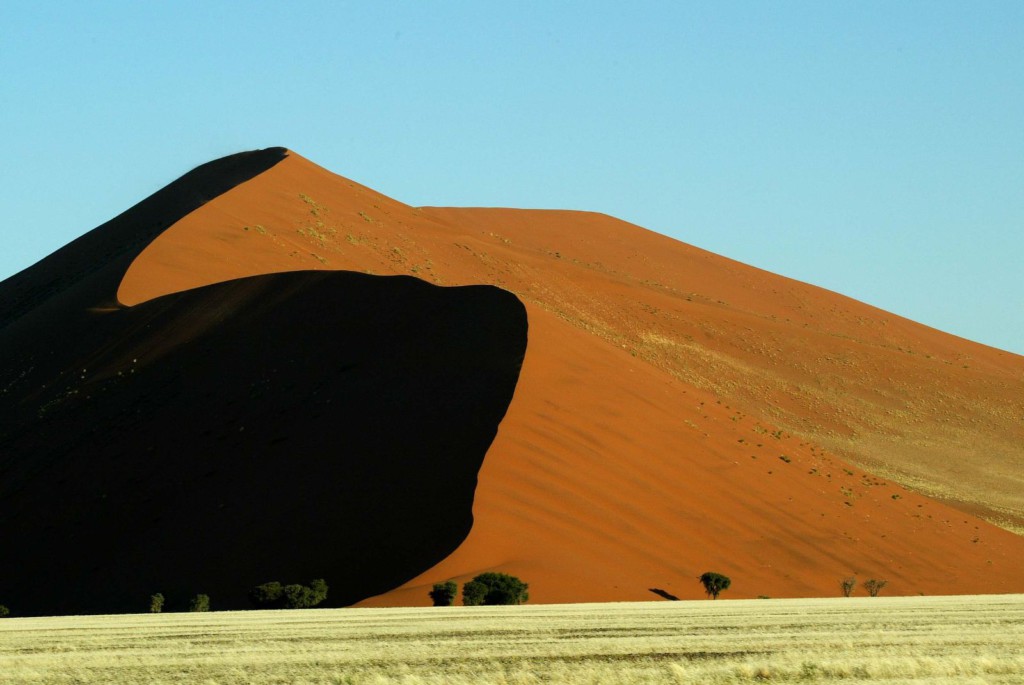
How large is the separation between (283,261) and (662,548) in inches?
1145

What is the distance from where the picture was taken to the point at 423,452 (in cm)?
3134

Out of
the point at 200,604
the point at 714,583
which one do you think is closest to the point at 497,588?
the point at 200,604

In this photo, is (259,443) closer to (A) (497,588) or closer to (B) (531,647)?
(A) (497,588)

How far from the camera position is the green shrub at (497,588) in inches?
979

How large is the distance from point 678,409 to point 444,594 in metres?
15.8

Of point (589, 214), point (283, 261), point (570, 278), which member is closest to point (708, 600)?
point (283, 261)

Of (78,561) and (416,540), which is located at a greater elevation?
(416,540)

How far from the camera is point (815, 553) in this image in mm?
34469

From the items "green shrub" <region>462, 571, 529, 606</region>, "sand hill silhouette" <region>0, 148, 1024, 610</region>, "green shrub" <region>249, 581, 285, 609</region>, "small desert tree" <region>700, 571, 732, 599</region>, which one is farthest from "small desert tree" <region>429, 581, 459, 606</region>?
"small desert tree" <region>700, 571, 732, 599</region>

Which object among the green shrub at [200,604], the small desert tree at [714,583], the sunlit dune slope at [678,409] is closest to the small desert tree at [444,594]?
the sunlit dune slope at [678,409]

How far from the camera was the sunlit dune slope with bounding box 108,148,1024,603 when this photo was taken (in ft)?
100

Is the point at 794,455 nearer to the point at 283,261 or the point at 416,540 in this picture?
the point at 416,540

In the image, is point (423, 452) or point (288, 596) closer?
point (288, 596)

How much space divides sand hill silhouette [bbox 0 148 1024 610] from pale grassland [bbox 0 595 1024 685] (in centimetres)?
638
